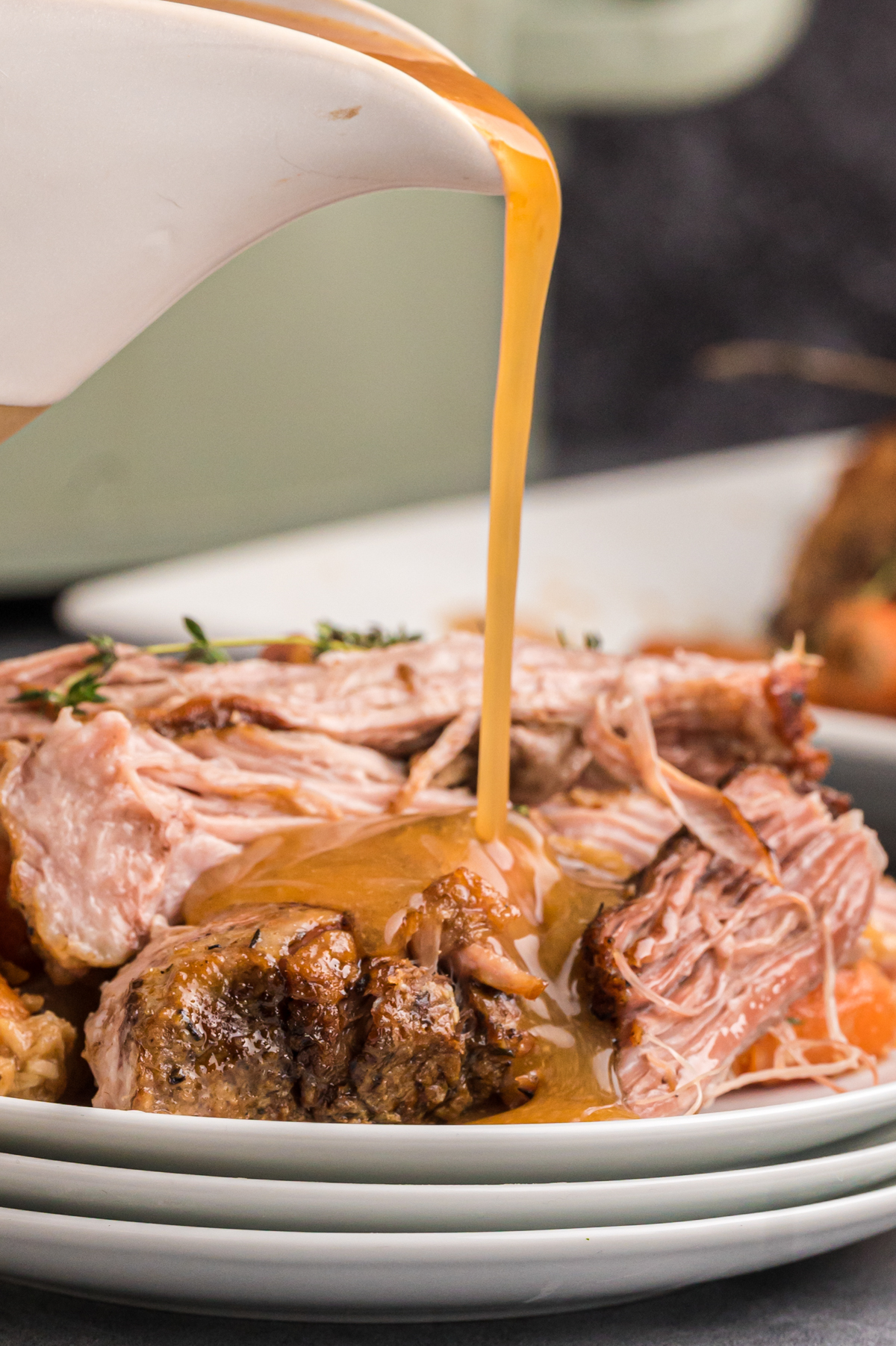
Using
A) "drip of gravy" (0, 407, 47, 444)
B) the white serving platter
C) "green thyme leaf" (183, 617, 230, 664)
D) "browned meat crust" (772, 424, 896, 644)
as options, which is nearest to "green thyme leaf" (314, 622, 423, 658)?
"green thyme leaf" (183, 617, 230, 664)

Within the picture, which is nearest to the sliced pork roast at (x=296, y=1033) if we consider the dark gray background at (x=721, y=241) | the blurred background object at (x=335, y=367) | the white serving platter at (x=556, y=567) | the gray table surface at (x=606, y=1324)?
the gray table surface at (x=606, y=1324)

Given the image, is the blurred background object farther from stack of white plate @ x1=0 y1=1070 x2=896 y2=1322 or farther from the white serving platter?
stack of white plate @ x1=0 y1=1070 x2=896 y2=1322

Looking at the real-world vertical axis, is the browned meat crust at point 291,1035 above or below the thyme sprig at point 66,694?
below

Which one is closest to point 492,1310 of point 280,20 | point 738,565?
point 280,20

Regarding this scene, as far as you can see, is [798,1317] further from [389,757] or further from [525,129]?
[525,129]

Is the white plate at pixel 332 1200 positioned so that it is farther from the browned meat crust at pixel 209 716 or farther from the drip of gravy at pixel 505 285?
the browned meat crust at pixel 209 716
